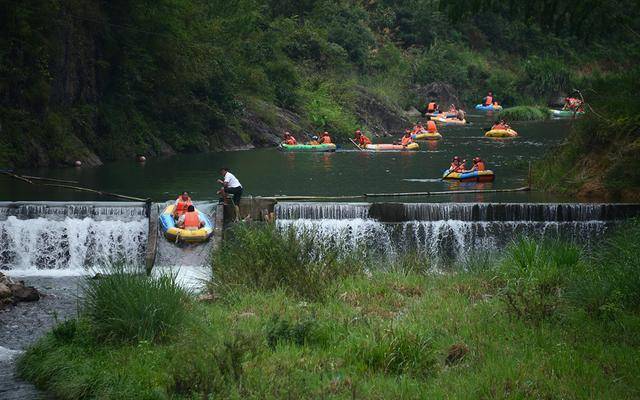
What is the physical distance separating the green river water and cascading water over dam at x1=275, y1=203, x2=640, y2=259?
3.72 metres

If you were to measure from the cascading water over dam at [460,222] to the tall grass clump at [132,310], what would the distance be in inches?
378

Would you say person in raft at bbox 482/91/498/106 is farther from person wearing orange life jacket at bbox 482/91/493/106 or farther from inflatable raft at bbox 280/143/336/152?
inflatable raft at bbox 280/143/336/152

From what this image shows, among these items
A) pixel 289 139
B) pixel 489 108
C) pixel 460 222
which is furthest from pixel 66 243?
pixel 489 108

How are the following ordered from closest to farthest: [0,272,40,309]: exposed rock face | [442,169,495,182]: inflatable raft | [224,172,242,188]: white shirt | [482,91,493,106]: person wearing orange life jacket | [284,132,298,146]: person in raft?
1. [0,272,40,309]: exposed rock face
2. [224,172,242,188]: white shirt
3. [442,169,495,182]: inflatable raft
4. [284,132,298,146]: person in raft
5. [482,91,493,106]: person wearing orange life jacket

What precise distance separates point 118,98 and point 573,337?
3158 centimetres

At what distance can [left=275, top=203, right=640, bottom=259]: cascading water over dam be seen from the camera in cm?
2084

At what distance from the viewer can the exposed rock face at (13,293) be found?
14875 mm

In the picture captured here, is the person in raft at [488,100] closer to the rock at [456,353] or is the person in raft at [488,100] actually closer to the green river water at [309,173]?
the green river water at [309,173]

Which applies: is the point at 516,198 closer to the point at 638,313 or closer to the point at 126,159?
the point at 638,313

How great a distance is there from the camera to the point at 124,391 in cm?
965

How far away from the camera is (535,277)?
12.7m

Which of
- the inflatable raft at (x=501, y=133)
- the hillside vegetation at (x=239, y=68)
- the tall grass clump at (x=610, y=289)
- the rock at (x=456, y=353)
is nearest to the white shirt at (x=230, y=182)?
the hillside vegetation at (x=239, y=68)

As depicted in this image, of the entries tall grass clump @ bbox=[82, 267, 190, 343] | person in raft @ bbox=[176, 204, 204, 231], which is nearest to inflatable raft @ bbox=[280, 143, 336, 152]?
person in raft @ bbox=[176, 204, 204, 231]

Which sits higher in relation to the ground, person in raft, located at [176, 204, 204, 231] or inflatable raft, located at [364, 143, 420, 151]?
inflatable raft, located at [364, 143, 420, 151]
